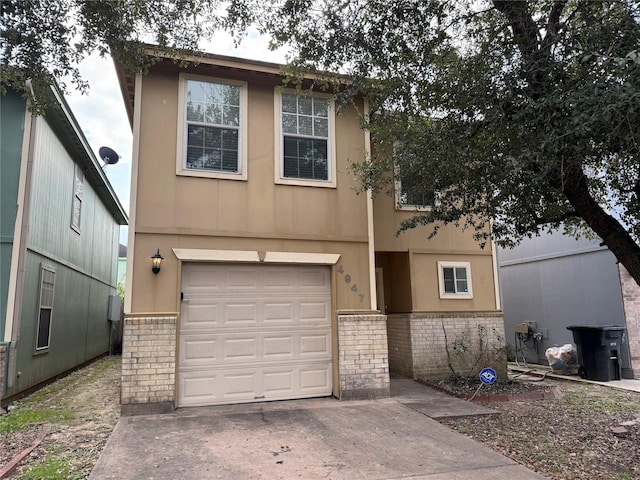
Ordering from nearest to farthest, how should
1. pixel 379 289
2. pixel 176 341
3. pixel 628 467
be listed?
pixel 628 467 < pixel 176 341 < pixel 379 289

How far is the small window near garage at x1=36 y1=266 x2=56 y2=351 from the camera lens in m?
8.64

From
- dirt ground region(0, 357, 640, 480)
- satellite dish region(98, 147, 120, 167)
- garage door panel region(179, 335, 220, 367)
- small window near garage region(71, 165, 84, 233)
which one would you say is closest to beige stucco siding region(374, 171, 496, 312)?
dirt ground region(0, 357, 640, 480)

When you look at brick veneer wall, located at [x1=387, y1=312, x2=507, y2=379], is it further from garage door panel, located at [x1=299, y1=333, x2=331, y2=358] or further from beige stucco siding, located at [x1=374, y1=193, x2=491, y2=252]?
garage door panel, located at [x1=299, y1=333, x2=331, y2=358]

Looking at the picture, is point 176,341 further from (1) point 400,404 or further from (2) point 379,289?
(2) point 379,289

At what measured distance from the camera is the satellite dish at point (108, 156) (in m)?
13.7

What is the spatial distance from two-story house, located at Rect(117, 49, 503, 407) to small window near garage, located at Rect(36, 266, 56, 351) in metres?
3.12

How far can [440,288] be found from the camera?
9.61 meters

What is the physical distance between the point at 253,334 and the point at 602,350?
7324 mm

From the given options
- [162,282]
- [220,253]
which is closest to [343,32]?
[220,253]

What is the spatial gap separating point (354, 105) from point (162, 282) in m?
4.21

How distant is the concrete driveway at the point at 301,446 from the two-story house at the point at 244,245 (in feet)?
1.95

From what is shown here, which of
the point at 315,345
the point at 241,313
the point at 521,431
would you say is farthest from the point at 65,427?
the point at 521,431

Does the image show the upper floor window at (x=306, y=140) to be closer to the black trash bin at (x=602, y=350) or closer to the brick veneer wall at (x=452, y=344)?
the brick veneer wall at (x=452, y=344)

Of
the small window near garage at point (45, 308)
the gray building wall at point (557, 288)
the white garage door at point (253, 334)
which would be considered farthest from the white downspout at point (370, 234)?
the small window near garage at point (45, 308)
